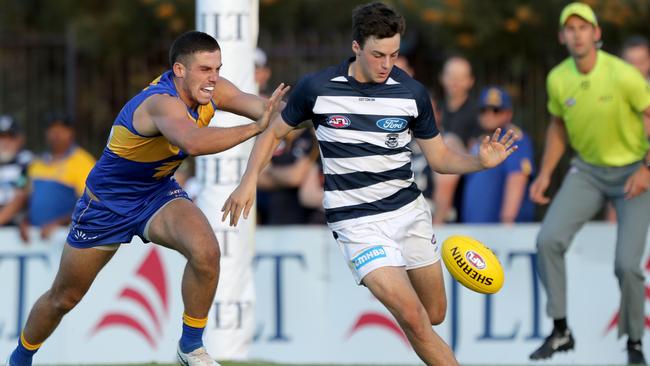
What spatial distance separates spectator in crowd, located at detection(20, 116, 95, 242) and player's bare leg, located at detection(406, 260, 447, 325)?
5129 mm

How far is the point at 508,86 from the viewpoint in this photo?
50.5 ft

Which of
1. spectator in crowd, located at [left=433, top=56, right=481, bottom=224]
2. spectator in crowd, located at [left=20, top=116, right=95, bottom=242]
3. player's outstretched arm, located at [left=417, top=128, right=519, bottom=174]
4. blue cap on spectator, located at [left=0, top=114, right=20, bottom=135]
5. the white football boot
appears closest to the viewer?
player's outstretched arm, located at [left=417, top=128, right=519, bottom=174]

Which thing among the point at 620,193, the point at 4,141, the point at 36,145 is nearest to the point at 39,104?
the point at 36,145

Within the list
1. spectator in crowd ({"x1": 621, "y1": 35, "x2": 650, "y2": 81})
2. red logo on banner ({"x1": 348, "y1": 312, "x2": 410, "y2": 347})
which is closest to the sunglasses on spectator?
spectator in crowd ({"x1": 621, "y1": 35, "x2": 650, "y2": 81})

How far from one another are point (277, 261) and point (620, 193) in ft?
11.1

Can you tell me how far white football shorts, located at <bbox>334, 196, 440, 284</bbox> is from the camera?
7.75m

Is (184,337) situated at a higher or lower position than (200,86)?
lower

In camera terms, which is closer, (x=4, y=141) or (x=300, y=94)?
(x=300, y=94)

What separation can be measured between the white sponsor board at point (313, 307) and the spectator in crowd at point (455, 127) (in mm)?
420

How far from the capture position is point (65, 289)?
8.30m

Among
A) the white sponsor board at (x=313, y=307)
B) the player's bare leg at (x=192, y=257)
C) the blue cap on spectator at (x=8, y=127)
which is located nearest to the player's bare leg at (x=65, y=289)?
the player's bare leg at (x=192, y=257)

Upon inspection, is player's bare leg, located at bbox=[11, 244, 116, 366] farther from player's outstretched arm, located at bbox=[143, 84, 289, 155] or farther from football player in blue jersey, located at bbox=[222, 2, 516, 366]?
football player in blue jersey, located at bbox=[222, 2, 516, 366]

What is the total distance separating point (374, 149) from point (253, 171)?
2.52 feet

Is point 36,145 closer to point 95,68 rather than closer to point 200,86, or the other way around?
point 95,68
